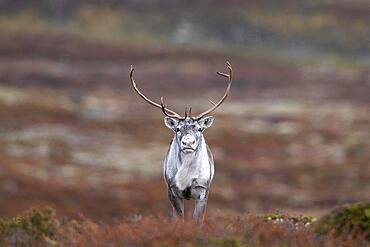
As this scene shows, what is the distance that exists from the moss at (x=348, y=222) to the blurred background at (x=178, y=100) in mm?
7108

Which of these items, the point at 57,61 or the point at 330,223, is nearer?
the point at 330,223

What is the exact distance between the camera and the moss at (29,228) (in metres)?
13.7

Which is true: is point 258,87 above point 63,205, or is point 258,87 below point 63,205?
above

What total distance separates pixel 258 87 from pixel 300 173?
245 ft

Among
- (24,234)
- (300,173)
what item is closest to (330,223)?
(24,234)

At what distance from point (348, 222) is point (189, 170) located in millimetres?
3441

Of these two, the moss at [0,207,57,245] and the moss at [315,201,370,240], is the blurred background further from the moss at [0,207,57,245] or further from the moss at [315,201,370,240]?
the moss at [315,201,370,240]

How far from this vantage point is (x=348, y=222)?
35.3 ft

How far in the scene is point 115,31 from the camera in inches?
6811

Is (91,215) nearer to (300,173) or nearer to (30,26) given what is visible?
(300,173)

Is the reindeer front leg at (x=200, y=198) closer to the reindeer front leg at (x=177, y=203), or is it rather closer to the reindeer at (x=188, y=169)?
the reindeer at (x=188, y=169)

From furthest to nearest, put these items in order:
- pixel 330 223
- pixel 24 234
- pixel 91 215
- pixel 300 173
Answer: pixel 300 173 < pixel 91 215 < pixel 24 234 < pixel 330 223

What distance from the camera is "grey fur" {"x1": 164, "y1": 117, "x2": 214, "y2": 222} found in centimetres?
1370

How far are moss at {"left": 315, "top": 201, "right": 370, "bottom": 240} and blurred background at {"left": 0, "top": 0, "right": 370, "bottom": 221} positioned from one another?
7108mm
